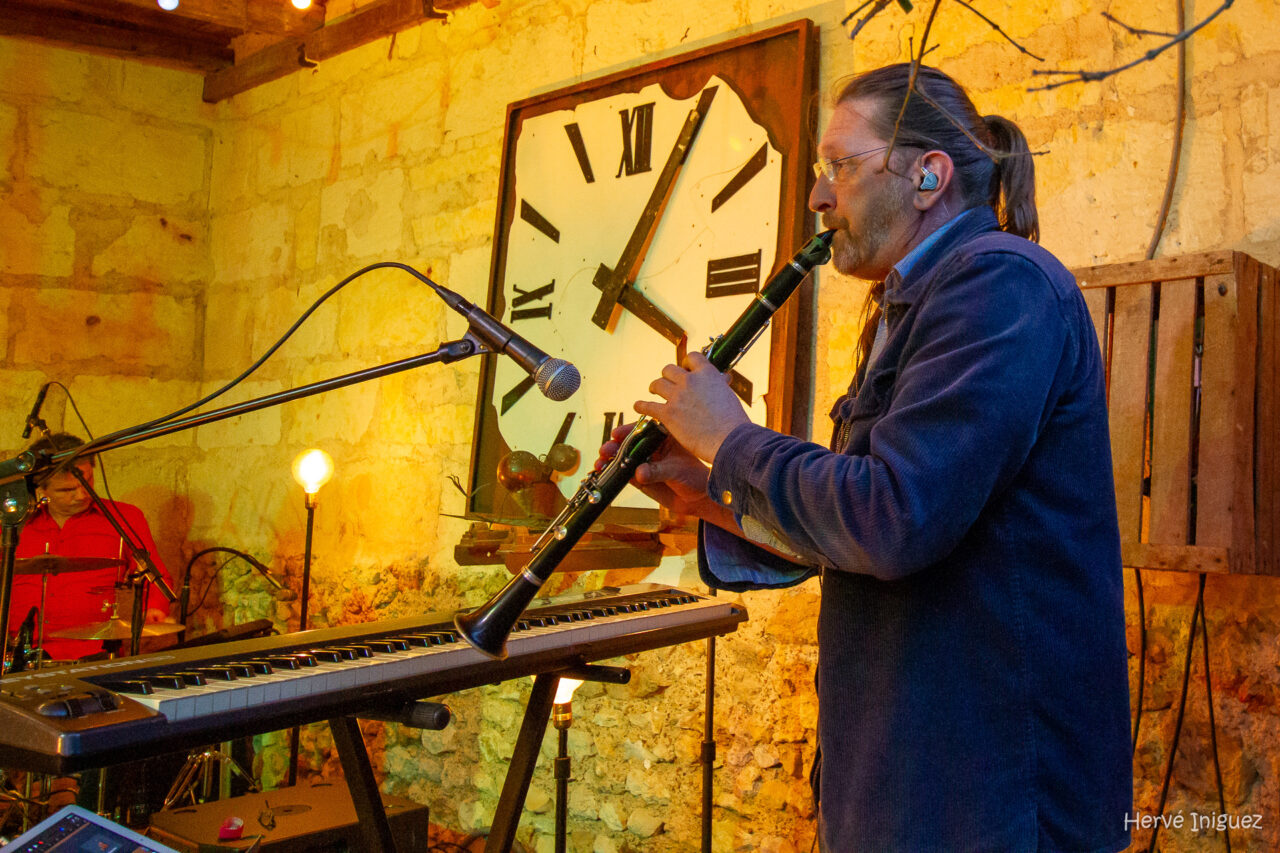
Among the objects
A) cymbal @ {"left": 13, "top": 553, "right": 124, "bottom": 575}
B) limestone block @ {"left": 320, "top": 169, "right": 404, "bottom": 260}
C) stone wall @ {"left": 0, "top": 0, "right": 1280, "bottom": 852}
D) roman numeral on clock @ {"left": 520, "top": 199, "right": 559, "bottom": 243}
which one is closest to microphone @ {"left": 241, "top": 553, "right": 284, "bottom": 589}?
stone wall @ {"left": 0, "top": 0, "right": 1280, "bottom": 852}

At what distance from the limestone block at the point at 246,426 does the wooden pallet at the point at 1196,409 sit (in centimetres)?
338

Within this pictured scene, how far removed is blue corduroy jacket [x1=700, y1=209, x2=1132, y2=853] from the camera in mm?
1124

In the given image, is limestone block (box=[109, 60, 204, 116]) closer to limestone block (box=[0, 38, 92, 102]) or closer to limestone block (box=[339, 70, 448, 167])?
limestone block (box=[0, 38, 92, 102])

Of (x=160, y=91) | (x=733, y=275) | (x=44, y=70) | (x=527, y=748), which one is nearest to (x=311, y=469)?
(x=733, y=275)

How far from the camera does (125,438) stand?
163cm

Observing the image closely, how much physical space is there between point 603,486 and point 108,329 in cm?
409

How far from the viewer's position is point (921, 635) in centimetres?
121

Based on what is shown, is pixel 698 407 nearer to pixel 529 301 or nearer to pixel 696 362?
pixel 696 362

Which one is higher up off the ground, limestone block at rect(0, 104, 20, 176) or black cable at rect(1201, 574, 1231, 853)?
limestone block at rect(0, 104, 20, 176)

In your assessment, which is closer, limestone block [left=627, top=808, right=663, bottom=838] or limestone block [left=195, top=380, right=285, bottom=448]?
limestone block [left=627, top=808, right=663, bottom=838]

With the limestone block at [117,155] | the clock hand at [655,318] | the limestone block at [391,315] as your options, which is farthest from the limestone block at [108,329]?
the clock hand at [655,318]

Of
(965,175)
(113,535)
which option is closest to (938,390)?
(965,175)

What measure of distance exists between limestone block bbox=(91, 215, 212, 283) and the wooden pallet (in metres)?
4.26

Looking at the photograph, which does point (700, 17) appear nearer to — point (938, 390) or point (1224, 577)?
point (1224, 577)
